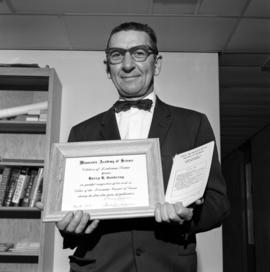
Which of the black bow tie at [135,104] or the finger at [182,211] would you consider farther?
the black bow tie at [135,104]

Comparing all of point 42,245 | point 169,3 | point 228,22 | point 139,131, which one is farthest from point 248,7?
point 42,245

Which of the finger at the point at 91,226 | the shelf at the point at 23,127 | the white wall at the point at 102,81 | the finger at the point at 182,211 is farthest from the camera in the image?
the white wall at the point at 102,81

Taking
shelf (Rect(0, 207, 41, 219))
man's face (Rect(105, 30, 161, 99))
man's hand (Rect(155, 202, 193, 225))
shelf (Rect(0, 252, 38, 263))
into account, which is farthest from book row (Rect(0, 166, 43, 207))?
man's hand (Rect(155, 202, 193, 225))

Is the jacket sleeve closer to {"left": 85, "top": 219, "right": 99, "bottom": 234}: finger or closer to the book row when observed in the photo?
{"left": 85, "top": 219, "right": 99, "bottom": 234}: finger

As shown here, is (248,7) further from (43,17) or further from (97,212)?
(97,212)

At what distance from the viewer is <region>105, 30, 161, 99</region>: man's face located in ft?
4.23

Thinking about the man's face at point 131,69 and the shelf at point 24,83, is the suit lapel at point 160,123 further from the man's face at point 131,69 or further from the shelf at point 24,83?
the shelf at point 24,83

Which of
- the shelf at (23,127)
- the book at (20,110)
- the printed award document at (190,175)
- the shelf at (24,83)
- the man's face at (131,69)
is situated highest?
the shelf at (24,83)

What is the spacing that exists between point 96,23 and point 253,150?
472cm

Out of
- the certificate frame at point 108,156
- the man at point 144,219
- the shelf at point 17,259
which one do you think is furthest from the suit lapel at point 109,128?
the shelf at point 17,259

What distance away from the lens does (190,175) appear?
1.08 metres

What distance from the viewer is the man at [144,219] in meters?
1.12

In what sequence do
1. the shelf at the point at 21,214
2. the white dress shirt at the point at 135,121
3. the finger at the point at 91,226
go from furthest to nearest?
the shelf at the point at 21,214, the white dress shirt at the point at 135,121, the finger at the point at 91,226

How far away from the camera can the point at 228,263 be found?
27.6 feet
